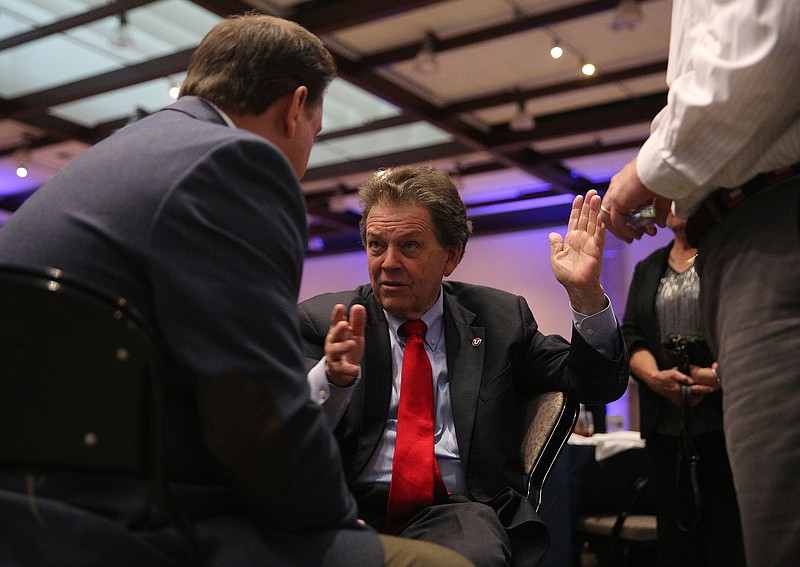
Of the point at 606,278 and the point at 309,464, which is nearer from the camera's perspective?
the point at 309,464

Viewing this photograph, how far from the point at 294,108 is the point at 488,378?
2.87 ft

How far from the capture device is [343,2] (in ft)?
18.2

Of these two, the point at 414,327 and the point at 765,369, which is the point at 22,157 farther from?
the point at 765,369

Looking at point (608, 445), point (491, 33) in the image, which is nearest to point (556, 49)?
point (491, 33)

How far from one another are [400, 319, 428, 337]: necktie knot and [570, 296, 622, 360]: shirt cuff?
41cm

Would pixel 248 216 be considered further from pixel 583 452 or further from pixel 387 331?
pixel 583 452

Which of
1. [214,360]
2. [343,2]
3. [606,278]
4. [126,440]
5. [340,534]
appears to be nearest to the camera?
[126,440]

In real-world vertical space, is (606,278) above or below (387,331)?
above

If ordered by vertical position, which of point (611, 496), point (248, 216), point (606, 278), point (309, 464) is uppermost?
point (606, 278)

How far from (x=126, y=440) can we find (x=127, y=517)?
0.42 feet

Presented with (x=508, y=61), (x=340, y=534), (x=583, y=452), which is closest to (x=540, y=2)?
(x=508, y=61)

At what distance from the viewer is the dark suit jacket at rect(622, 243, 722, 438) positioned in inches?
122

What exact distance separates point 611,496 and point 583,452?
0.39 m

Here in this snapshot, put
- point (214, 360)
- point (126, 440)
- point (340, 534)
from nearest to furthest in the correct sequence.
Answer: point (126, 440)
point (214, 360)
point (340, 534)
